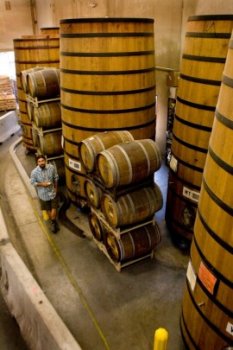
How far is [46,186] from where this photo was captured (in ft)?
16.7

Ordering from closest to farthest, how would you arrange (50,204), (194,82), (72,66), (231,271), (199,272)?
(231,271) → (199,272) → (194,82) → (72,66) → (50,204)

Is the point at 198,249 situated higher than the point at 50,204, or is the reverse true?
the point at 198,249

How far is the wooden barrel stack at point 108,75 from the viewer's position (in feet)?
13.3

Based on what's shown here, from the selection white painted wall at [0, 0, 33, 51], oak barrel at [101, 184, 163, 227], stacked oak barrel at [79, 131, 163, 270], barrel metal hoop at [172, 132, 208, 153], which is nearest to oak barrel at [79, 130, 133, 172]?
stacked oak barrel at [79, 131, 163, 270]

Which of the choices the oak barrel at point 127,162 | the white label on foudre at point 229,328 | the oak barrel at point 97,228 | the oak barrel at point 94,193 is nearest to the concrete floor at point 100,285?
the oak barrel at point 97,228

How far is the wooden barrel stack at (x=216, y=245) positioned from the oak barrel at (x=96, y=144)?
5.84ft

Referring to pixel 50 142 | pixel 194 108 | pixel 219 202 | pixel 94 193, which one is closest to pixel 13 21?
pixel 50 142

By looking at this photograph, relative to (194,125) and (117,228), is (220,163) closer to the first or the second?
(194,125)

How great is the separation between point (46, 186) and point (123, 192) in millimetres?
1821

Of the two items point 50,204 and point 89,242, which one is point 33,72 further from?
point 89,242

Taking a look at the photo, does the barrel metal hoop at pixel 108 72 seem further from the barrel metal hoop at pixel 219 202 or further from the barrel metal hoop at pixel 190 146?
the barrel metal hoop at pixel 219 202

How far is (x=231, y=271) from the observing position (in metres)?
2.04

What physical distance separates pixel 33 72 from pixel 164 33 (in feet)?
8.71

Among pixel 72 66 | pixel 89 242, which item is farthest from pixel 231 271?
pixel 72 66
